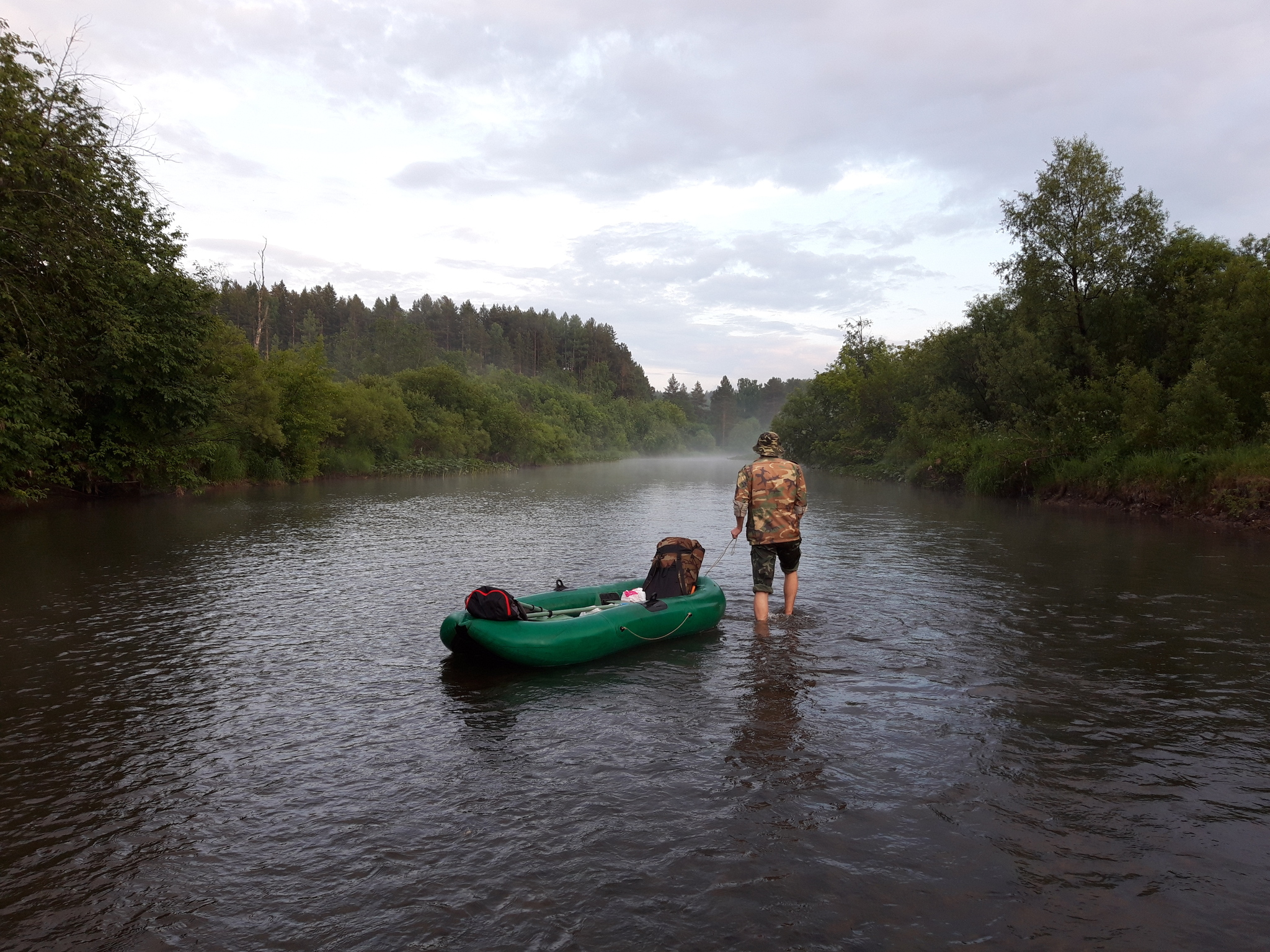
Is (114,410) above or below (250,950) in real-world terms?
above

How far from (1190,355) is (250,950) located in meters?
32.5

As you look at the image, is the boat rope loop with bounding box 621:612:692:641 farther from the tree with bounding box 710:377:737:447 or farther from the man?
the tree with bounding box 710:377:737:447

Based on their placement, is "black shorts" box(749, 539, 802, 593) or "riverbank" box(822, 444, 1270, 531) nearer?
"black shorts" box(749, 539, 802, 593)

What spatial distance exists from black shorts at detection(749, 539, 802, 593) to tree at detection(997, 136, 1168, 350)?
1054 inches

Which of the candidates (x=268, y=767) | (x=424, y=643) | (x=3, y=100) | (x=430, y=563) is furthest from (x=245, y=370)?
(x=268, y=767)

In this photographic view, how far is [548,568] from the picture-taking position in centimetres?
1386

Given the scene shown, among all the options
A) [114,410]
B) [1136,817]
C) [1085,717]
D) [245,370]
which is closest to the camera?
[1136,817]

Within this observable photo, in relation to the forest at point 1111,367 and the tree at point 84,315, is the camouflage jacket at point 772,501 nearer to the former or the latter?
the tree at point 84,315

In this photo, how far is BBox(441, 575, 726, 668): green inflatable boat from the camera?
25.7ft

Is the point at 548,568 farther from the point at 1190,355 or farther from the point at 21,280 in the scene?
the point at 1190,355

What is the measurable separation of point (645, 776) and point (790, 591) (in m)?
5.31

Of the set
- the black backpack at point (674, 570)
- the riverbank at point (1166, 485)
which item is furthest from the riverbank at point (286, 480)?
the riverbank at point (1166, 485)

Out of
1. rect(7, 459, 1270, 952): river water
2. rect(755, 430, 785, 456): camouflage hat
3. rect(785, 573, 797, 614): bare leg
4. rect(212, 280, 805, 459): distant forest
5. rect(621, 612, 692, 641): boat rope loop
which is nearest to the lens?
rect(7, 459, 1270, 952): river water

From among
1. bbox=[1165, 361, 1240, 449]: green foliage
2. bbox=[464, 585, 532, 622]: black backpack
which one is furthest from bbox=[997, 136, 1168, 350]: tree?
bbox=[464, 585, 532, 622]: black backpack
